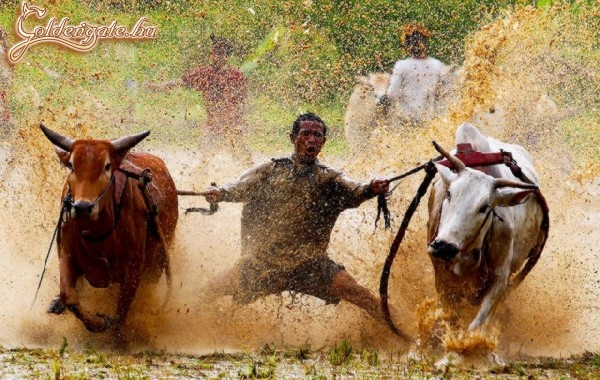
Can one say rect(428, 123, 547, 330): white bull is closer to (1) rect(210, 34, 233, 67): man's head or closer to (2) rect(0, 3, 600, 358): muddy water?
(2) rect(0, 3, 600, 358): muddy water

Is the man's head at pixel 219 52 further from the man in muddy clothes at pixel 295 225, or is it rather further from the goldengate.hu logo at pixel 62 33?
the man in muddy clothes at pixel 295 225

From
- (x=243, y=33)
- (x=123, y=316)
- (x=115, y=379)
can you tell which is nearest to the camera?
(x=115, y=379)

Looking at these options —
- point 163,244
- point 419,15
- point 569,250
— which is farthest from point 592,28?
point 163,244

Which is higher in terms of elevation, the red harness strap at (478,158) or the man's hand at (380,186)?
the red harness strap at (478,158)

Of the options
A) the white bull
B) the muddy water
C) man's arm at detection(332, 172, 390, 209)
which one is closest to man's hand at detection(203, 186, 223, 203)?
the muddy water

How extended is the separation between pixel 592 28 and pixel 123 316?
11.5m

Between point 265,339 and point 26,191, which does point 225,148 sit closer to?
point 26,191

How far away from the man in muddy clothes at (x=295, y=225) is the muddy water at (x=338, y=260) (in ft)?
0.84

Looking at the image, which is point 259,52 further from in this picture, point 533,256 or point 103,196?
point 103,196

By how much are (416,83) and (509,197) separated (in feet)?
21.6

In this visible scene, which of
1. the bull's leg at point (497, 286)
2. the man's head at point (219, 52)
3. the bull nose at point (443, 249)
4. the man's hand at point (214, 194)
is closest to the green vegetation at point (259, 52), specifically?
the man's head at point (219, 52)

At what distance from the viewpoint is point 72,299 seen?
24.2ft

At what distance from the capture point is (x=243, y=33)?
21156 millimetres

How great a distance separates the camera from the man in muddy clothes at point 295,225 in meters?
8.07
